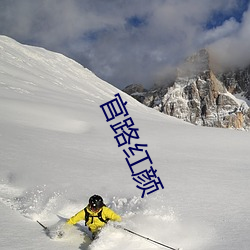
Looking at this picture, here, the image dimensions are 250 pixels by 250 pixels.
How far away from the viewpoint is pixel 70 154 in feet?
36.1

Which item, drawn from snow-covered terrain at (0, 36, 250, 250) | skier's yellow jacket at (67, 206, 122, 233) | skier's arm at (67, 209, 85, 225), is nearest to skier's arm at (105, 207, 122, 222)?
skier's yellow jacket at (67, 206, 122, 233)

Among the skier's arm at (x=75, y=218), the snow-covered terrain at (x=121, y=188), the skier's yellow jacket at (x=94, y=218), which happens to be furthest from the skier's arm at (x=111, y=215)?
the skier's arm at (x=75, y=218)

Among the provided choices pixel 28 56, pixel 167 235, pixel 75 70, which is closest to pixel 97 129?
pixel 167 235

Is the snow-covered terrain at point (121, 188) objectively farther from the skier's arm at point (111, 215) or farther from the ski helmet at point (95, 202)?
the ski helmet at point (95, 202)

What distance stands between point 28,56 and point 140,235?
62638mm

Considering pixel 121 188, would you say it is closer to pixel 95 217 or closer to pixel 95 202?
pixel 95 217

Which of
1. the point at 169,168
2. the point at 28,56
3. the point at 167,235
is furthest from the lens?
the point at 28,56

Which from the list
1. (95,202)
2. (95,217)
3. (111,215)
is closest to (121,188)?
(111,215)

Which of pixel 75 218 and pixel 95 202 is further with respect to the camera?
pixel 75 218

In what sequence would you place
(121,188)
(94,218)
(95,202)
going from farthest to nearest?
(121,188), (94,218), (95,202)

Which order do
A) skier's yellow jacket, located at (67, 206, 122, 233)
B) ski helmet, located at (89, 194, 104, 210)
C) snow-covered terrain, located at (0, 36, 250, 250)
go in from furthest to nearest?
1. skier's yellow jacket, located at (67, 206, 122, 233)
2. ski helmet, located at (89, 194, 104, 210)
3. snow-covered terrain, located at (0, 36, 250, 250)

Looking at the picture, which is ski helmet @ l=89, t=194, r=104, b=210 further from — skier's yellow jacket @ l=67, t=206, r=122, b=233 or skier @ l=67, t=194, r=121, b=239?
skier's yellow jacket @ l=67, t=206, r=122, b=233

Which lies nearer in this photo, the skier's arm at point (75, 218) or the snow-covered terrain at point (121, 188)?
the snow-covered terrain at point (121, 188)

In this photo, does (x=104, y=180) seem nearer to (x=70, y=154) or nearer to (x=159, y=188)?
(x=159, y=188)
